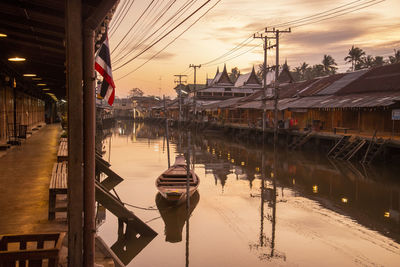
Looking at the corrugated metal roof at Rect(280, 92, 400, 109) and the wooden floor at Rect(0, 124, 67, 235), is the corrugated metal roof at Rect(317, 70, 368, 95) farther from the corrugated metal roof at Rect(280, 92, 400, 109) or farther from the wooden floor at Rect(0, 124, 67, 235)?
the wooden floor at Rect(0, 124, 67, 235)

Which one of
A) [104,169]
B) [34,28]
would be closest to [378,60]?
[104,169]

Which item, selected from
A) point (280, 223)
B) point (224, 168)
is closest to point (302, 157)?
point (224, 168)

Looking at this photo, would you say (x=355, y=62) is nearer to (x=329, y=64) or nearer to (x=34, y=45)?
(x=329, y=64)

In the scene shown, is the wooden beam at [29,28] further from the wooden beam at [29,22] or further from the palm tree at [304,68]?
the palm tree at [304,68]

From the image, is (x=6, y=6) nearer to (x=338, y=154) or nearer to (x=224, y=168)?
(x=224, y=168)

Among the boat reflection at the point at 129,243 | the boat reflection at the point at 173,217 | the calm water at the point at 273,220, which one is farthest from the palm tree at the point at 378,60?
the boat reflection at the point at 129,243

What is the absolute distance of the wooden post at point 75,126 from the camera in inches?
173

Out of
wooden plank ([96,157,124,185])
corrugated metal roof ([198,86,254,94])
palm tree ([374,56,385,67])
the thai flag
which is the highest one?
palm tree ([374,56,385,67])

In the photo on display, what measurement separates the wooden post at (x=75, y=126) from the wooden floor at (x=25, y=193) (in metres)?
2.53

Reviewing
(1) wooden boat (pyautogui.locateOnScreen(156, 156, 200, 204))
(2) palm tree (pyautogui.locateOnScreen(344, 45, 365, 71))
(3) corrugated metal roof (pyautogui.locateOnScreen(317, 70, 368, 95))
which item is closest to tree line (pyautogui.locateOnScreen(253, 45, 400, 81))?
(2) palm tree (pyautogui.locateOnScreen(344, 45, 365, 71))

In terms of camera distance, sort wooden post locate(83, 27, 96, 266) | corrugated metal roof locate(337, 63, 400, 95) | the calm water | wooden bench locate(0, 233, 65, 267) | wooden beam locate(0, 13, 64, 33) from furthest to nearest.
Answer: corrugated metal roof locate(337, 63, 400, 95) < the calm water < wooden beam locate(0, 13, 64, 33) < wooden post locate(83, 27, 96, 266) < wooden bench locate(0, 233, 65, 267)

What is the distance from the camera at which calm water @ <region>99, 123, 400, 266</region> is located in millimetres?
9992

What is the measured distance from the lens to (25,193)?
902 cm

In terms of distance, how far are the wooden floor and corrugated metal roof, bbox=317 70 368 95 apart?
3010 centimetres
